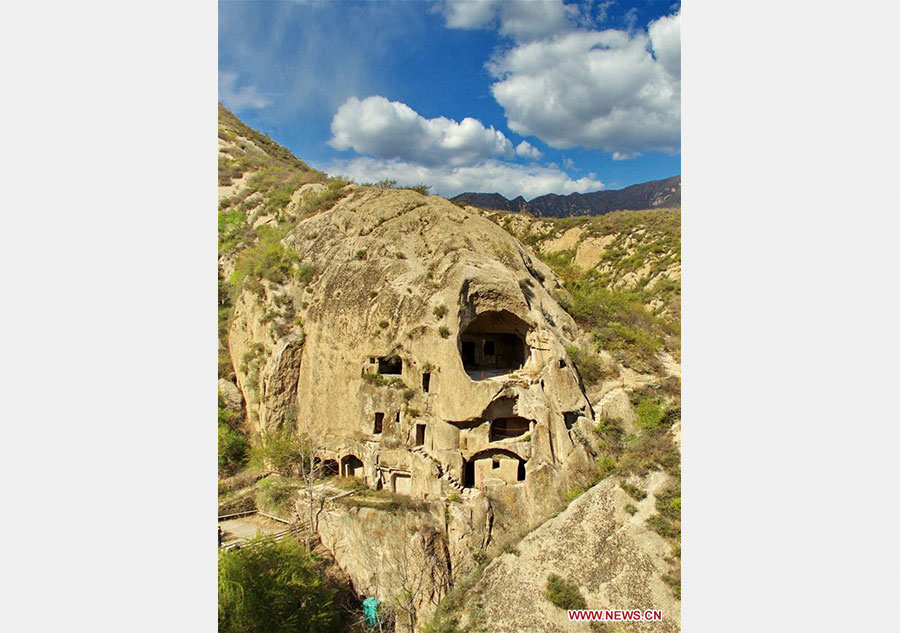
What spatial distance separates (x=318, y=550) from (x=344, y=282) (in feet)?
26.9

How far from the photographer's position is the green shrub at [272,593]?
796 cm

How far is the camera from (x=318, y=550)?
40.1 ft

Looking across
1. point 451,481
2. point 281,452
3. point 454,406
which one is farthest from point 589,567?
point 281,452

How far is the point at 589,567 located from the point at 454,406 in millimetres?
5006

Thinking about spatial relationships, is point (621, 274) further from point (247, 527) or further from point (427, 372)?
point (247, 527)

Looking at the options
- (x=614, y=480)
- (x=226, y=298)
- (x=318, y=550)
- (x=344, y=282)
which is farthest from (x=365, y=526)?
(x=226, y=298)

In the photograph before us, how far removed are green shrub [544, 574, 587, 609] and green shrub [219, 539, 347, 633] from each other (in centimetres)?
472

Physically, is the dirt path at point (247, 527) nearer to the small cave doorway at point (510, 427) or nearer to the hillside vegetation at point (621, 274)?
the small cave doorway at point (510, 427)

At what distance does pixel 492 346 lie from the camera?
16.3 meters

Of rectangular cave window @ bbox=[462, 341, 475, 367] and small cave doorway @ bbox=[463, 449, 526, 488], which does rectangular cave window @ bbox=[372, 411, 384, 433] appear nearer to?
small cave doorway @ bbox=[463, 449, 526, 488]

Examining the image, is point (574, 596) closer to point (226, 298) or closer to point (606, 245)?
point (226, 298)

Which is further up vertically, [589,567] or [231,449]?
[231,449]

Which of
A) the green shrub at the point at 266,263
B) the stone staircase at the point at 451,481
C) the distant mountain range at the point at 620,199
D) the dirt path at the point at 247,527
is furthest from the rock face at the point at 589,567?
the green shrub at the point at 266,263

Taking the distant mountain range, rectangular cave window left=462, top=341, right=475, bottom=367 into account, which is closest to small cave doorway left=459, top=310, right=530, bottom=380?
rectangular cave window left=462, top=341, right=475, bottom=367
